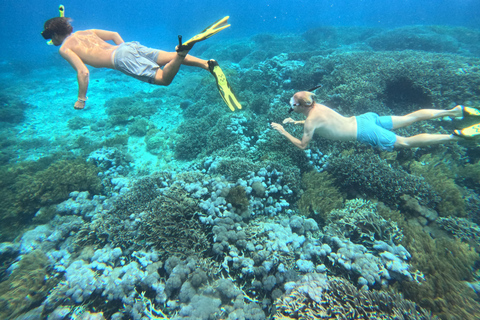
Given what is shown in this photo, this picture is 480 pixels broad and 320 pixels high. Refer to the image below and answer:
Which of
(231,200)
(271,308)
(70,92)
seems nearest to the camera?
(271,308)

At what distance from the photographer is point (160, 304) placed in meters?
2.64

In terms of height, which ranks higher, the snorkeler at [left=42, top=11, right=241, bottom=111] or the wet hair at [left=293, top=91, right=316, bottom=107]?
the snorkeler at [left=42, top=11, right=241, bottom=111]

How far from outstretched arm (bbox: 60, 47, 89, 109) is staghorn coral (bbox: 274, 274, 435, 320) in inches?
191

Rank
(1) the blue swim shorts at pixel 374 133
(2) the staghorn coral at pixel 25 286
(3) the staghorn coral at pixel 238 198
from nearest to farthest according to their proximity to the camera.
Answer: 1. (2) the staghorn coral at pixel 25 286
2. (3) the staghorn coral at pixel 238 198
3. (1) the blue swim shorts at pixel 374 133

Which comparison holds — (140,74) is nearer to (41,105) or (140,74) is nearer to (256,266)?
(256,266)

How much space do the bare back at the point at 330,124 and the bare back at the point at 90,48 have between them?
16.2 feet

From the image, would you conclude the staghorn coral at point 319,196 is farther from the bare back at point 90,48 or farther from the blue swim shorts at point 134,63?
the bare back at point 90,48

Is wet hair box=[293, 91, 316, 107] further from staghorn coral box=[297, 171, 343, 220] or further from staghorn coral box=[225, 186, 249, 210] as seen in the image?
staghorn coral box=[225, 186, 249, 210]

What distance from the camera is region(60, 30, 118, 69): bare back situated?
382cm

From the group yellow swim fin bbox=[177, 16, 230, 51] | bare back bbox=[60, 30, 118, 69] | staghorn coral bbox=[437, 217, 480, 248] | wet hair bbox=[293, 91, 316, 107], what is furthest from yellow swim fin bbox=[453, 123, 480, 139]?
bare back bbox=[60, 30, 118, 69]

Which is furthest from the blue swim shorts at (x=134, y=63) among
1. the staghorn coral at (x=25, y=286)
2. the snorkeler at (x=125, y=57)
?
the staghorn coral at (x=25, y=286)

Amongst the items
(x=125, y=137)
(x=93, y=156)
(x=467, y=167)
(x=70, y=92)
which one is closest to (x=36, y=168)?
(x=93, y=156)

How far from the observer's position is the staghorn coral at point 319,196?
13.3 feet

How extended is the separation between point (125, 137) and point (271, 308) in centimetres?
918
